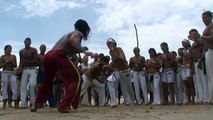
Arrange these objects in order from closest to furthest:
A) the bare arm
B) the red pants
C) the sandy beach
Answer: the sandy beach, the red pants, the bare arm

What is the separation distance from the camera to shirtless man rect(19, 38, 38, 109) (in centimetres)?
1102

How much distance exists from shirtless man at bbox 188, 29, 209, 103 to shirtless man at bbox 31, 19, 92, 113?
134 inches

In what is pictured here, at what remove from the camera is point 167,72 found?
11133 millimetres

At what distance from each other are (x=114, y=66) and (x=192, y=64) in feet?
7.51

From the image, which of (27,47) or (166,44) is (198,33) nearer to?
(166,44)

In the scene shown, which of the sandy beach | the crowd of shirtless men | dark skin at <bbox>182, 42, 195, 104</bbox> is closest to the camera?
the sandy beach

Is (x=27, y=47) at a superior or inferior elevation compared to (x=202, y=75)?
superior

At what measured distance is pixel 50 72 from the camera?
24.8 ft

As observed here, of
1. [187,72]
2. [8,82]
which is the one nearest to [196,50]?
[187,72]

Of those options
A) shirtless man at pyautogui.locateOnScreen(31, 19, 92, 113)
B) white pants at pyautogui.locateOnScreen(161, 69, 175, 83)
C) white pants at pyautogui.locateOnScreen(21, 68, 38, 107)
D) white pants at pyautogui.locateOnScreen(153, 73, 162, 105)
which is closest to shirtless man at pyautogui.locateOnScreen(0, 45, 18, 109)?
white pants at pyautogui.locateOnScreen(21, 68, 38, 107)

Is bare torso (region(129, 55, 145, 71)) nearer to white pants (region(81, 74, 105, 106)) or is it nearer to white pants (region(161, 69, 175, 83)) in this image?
white pants (region(161, 69, 175, 83))

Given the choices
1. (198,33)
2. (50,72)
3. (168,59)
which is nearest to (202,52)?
(198,33)

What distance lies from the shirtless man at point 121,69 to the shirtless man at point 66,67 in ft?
10.7

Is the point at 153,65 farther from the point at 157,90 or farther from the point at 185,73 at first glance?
the point at 185,73
